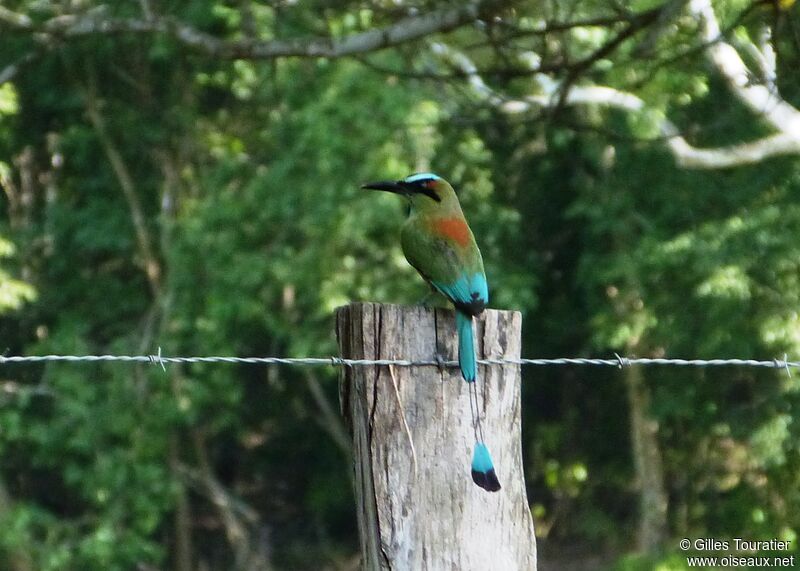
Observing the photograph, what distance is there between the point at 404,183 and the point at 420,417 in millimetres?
1895

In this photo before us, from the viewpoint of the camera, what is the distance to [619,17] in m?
5.80

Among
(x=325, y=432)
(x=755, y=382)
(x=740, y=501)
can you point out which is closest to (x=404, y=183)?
(x=755, y=382)

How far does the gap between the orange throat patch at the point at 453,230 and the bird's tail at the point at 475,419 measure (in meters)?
1.33

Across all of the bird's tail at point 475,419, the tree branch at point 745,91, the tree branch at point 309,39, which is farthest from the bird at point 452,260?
the tree branch at point 745,91

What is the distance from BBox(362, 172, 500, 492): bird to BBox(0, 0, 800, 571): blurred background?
317 cm

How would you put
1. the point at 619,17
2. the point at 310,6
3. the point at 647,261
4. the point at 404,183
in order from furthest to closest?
the point at 647,261, the point at 310,6, the point at 619,17, the point at 404,183

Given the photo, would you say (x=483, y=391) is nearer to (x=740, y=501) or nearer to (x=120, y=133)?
(x=740, y=501)

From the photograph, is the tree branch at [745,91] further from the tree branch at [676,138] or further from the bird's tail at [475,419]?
the bird's tail at [475,419]

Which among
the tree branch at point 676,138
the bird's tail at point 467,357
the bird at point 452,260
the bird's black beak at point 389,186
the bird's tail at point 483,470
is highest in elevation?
the tree branch at point 676,138

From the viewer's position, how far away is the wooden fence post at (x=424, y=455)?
8.87 feet

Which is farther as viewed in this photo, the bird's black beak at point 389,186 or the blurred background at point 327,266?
the blurred background at point 327,266

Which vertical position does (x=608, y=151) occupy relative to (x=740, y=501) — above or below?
above

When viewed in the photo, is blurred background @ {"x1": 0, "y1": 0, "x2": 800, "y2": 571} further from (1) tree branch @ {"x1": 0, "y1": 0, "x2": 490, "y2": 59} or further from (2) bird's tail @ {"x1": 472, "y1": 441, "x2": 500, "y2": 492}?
(2) bird's tail @ {"x1": 472, "y1": 441, "x2": 500, "y2": 492}

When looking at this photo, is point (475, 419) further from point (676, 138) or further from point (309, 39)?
point (676, 138)
